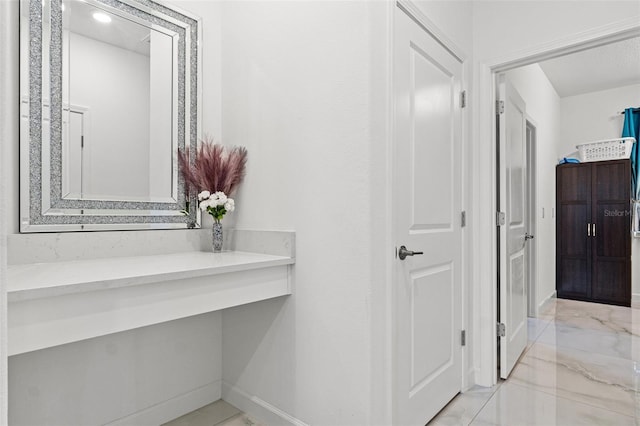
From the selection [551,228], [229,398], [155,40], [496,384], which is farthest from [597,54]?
[229,398]

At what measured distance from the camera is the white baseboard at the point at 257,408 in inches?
70.0

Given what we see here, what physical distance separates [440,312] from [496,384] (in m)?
0.78

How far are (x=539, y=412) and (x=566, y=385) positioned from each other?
48 centimetres

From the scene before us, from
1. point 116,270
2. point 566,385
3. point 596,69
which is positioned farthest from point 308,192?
point 596,69

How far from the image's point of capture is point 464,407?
206 cm

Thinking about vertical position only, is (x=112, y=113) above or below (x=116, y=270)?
above

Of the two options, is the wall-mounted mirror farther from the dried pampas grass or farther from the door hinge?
the door hinge

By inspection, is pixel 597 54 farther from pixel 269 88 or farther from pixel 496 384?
pixel 269 88

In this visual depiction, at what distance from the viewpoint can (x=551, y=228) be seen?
4.76m

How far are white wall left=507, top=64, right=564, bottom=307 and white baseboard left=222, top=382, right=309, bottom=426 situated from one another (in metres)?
3.29

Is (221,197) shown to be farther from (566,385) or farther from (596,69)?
(596,69)

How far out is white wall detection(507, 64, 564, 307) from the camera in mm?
3842

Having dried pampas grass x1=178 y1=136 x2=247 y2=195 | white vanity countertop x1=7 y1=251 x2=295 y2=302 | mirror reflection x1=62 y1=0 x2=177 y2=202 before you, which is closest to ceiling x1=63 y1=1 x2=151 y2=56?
mirror reflection x1=62 y1=0 x2=177 y2=202

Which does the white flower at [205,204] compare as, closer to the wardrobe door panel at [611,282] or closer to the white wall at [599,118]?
the wardrobe door panel at [611,282]
